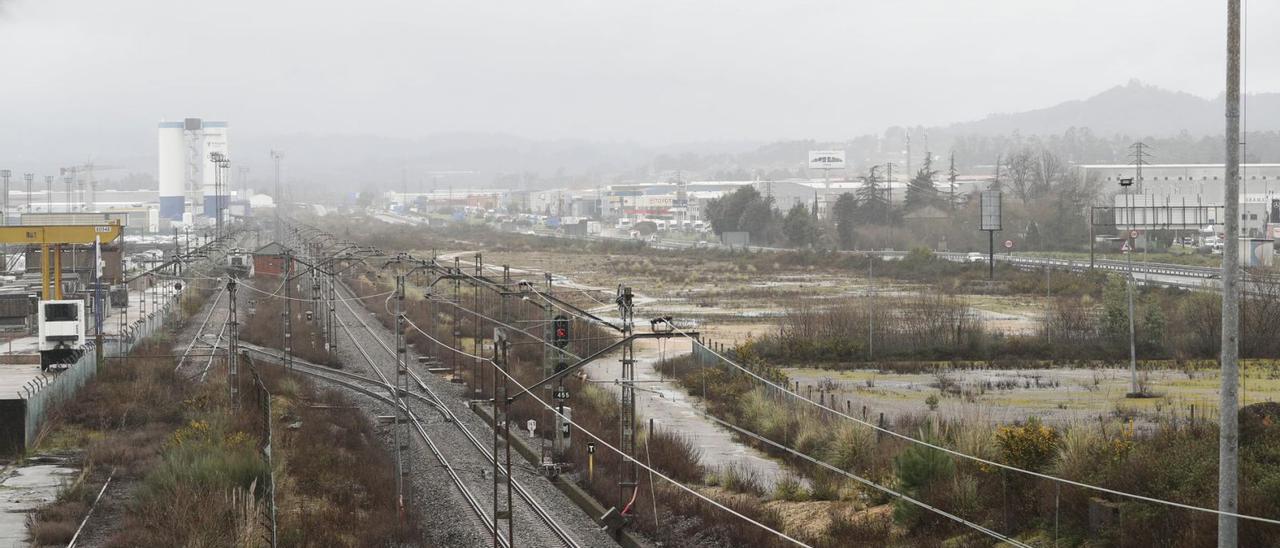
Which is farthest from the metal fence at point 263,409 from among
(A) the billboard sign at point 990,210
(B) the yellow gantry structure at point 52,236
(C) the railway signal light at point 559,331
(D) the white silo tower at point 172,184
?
(D) the white silo tower at point 172,184

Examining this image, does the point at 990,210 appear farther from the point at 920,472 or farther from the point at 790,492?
the point at 920,472

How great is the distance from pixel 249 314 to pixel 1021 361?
38000 millimetres

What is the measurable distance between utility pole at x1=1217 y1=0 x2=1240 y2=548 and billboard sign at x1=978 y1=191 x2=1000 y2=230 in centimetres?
6012

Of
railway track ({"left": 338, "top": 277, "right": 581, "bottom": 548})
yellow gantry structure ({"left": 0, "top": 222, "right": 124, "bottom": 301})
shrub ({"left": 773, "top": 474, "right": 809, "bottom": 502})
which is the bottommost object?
railway track ({"left": 338, "top": 277, "right": 581, "bottom": 548})

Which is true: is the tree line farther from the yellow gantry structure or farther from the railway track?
the yellow gantry structure

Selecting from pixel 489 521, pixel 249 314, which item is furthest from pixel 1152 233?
pixel 489 521

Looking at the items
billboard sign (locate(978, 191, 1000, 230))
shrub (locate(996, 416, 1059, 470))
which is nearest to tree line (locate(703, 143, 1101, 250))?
billboard sign (locate(978, 191, 1000, 230))

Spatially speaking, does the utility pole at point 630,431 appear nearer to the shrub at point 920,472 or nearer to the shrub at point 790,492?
the shrub at point 790,492

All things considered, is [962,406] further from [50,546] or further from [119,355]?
[119,355]

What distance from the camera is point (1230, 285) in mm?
10094

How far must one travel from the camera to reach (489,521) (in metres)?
20.7

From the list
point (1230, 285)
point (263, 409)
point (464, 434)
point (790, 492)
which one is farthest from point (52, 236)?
point (1230, 285)

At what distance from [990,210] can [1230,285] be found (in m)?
60.6

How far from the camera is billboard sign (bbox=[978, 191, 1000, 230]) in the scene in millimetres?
68750
